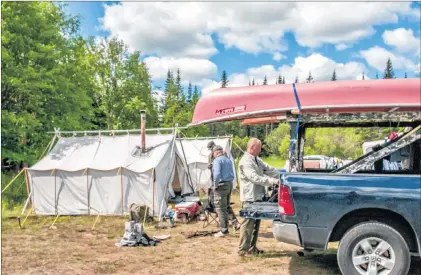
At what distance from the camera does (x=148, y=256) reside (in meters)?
7.44

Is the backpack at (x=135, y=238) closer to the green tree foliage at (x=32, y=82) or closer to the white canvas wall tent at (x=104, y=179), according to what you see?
the white canvas wall tent at (x=104, y=179)

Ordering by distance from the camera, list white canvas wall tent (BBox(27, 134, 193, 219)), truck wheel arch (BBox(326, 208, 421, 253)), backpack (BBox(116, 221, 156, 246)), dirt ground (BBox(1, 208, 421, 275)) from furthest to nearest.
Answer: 1. white canvas wall tent (BBox(27, 134, 193, 219))
2. backpack (BBox(116, 221, 156, 246))
3. dirt ground (BBox(1, 208, 421, 275))
4. truck wheel arch (BBox(326, 208, 421, 253))

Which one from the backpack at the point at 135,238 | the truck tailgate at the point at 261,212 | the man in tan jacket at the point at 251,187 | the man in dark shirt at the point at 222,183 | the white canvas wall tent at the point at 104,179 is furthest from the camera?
the white canvas wall tent at the point at 104,179

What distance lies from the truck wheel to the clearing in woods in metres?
0.92

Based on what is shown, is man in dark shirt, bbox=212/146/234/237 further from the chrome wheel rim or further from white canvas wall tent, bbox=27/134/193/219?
the chrome wheel rim

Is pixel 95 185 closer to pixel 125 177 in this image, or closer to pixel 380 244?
pixel 125 177

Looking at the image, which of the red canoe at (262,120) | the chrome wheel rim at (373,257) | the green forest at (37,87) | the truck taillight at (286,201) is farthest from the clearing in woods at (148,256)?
the green forest at (37,87)

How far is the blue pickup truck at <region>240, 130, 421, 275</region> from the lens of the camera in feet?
16.5

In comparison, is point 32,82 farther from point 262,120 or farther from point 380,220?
point 380,220

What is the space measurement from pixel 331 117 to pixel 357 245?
1.74 meters

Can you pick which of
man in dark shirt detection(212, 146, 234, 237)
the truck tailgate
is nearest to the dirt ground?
man in dark shirt detection(212, 146, 234, 237)

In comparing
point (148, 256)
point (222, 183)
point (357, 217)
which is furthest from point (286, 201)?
point (222, 183)

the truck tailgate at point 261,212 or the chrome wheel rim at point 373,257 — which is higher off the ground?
the truck tailgate at point 261,212

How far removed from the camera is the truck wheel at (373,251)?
5027mm
